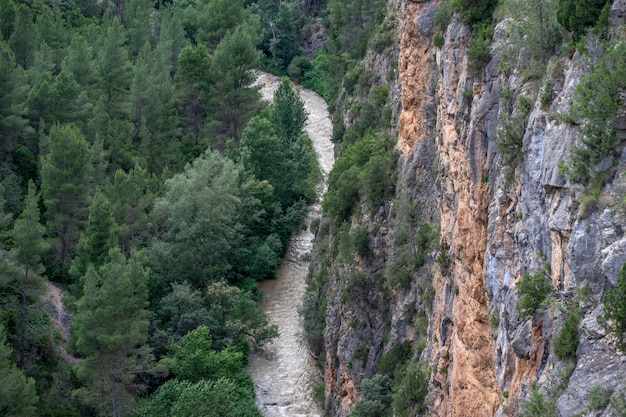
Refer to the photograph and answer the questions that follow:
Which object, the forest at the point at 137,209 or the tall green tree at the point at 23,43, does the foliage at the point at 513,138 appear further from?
the tall green tree at the point at 23,43

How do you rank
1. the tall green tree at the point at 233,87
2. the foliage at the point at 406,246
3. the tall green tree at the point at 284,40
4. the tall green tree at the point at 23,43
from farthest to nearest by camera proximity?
the tall green tree at the point at 284,40, the tall green tree at the point at 233,87, the tall green tree at the point at 23,43, the foliage at the point at 406,246

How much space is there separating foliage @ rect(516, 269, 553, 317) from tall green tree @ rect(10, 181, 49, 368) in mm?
30339

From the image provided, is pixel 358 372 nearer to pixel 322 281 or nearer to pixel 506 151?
pixel 322 281

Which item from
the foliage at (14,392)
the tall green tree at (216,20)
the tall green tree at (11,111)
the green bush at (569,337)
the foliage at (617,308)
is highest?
the tall green tree at (216,20)

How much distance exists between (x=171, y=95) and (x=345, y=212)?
26.8 meters

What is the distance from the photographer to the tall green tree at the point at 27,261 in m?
42.9

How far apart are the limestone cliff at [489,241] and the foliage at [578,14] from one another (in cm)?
51

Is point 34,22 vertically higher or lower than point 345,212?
higher

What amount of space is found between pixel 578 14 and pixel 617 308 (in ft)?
23.7

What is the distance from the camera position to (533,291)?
18078 mm

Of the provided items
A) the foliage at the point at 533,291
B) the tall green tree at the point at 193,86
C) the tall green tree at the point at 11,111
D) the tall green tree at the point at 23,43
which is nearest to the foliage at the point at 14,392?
the tall green tree at the point at 11,111

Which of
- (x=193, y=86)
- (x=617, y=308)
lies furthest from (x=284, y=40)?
(x=617, y=308)

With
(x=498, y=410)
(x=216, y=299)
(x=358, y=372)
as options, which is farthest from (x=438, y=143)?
(x=216, y=299)

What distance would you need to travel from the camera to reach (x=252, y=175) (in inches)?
2415
